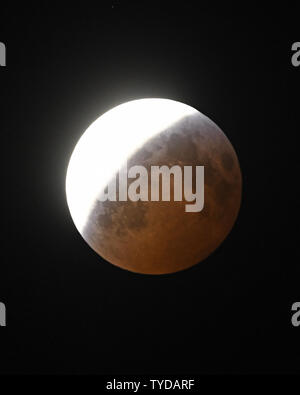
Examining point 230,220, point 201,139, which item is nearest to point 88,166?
point 201,139

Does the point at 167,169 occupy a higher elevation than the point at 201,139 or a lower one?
lower

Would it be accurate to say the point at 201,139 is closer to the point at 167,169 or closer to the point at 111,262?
the point at 167,169

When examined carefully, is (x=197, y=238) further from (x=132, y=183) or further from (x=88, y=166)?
(x=88, y=166)

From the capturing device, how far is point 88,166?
4809mm

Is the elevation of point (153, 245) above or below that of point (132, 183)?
below

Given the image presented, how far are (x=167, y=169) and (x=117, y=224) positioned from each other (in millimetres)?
613

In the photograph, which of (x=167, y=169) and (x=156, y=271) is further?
(x=156, y=271)

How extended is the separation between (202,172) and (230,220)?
557 mm

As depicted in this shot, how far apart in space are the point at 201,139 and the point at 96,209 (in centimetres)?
105

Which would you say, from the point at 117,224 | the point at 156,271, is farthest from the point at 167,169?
the point at 156,271

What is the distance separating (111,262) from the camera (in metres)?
5.07

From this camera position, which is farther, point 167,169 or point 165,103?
point 165,103

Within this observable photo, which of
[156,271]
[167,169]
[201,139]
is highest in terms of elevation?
[201,139]

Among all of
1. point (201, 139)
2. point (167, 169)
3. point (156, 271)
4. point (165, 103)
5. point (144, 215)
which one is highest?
point (165, 103)
